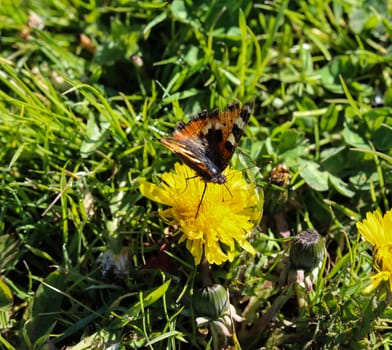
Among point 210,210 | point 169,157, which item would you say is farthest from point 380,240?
point 169,157

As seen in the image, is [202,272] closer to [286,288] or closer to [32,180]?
[286,288]

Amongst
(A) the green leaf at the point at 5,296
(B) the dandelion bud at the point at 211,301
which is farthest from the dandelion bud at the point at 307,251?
(A) the green leaf at the point at 5,296

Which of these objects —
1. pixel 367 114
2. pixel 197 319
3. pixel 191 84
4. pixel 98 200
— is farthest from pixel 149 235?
pixel 367 114

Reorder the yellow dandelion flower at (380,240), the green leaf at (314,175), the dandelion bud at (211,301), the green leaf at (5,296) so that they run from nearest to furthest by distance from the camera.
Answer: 1. the yellow dandelion flower at (380,240)
2. the dandelion bud at (211,301)
3. the green leaf at (5,296)
4. the green leaf at (314,175)

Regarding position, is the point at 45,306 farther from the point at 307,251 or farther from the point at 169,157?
the point at 307,251

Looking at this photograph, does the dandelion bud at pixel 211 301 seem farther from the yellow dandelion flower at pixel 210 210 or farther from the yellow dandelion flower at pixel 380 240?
the yellow dandelion flower at pixel 380 240

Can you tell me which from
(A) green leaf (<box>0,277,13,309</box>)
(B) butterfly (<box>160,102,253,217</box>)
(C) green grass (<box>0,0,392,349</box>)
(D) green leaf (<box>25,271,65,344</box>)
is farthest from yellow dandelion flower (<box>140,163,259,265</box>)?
(A) green leaf (<box>0,277,13,309</box>)
